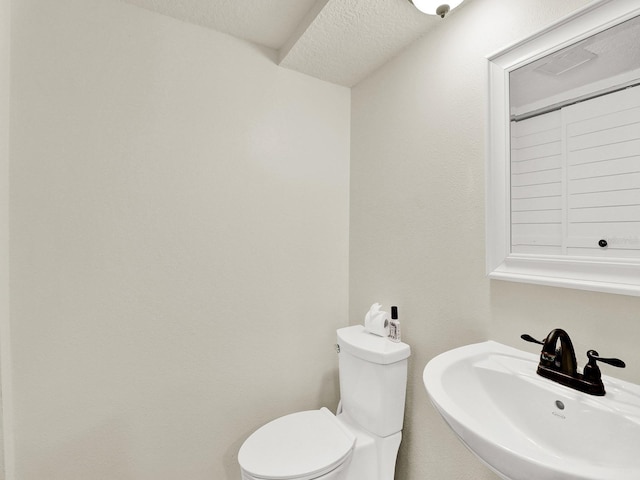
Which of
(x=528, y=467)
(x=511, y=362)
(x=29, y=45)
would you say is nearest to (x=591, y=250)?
(x=511, y=362)

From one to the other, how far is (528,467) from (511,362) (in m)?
0.47

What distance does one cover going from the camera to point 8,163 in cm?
114

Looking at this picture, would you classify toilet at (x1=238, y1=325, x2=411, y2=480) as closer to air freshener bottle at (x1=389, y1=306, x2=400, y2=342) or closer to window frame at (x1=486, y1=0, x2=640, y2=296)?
air freshener bottle at (x1=389, y1=306, x2=400, y2=342)

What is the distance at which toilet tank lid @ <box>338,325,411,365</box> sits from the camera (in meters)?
1.31

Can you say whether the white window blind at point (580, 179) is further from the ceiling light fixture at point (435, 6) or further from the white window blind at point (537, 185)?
the ceiling light fixture at point (435, 6)

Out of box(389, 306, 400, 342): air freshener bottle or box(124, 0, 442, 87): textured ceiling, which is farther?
box(389, 306, 400, 342): air freshener bottle

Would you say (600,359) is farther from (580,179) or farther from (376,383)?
(376,383)

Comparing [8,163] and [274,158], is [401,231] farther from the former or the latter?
[8,163]

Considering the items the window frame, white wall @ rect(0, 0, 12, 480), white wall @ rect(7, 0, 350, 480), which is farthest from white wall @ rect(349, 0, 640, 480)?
white wall @ rect(0, 0, 12, 480)

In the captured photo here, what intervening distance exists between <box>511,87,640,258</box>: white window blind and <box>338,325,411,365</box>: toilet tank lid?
0.63 metres

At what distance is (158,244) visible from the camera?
1381 millimetres

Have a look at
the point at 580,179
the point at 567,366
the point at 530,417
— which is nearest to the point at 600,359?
the point at 567,366

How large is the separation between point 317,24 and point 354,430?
181cm

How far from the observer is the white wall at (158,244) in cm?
118
